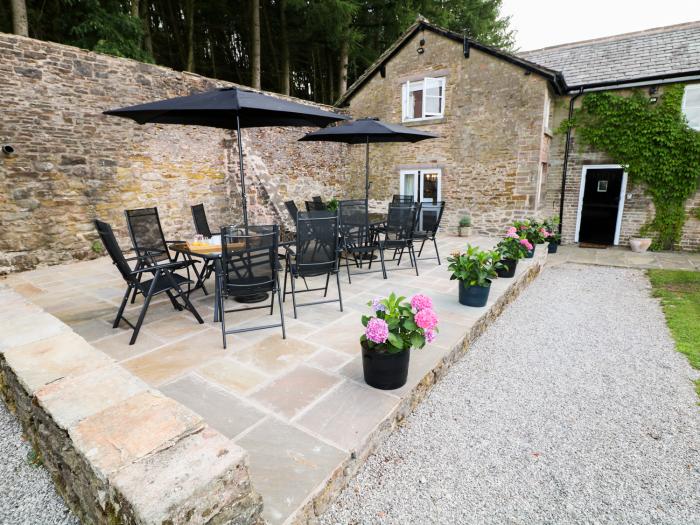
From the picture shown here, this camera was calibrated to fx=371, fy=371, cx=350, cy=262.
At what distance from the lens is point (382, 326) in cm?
219

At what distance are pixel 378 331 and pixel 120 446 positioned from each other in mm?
1336

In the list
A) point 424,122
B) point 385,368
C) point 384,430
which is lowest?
point 384,430

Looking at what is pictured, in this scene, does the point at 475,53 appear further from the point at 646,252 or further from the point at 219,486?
the point at 219,486

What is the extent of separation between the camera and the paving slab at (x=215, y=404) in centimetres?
200

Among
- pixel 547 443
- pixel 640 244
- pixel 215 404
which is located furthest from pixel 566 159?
pixel 215 404

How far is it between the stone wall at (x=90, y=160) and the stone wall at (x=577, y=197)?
21.5 ft

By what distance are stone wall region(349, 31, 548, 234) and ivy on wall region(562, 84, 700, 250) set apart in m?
1.23

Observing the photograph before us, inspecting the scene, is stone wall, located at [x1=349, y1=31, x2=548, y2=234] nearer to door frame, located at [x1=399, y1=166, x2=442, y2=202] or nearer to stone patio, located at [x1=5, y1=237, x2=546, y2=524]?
door frame, located at [x1=399, y1=166, x2=442, y2=202]

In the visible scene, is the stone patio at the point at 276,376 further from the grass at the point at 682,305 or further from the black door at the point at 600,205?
the black door at the point at 600,205

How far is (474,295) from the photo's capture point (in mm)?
3822

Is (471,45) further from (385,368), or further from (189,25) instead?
(189,25)

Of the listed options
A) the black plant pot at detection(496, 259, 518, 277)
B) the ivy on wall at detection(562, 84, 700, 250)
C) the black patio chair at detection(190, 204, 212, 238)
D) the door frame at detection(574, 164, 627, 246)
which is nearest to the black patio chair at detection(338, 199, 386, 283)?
the black plant pot at detection(496, 259, 518, 277)

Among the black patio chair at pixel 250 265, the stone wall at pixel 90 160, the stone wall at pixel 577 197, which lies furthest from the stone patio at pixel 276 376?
the stone wall at pixel 577 197

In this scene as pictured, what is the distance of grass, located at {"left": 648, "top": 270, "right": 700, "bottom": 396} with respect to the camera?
3.49 metres
